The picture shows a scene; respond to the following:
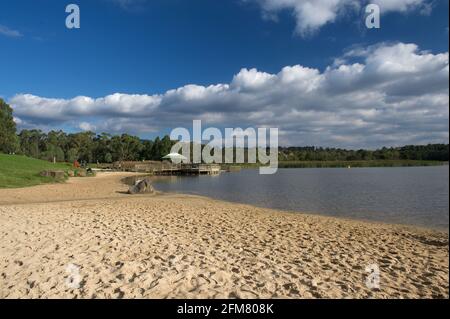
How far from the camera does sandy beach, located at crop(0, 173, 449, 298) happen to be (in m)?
4.83

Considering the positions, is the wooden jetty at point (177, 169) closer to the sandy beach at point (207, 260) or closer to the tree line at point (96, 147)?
the tree line at point (96, 147)

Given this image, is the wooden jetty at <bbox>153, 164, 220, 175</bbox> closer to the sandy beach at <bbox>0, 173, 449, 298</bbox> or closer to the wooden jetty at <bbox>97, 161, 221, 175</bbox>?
the wooden jetty at <bbox>97, 161, 221, 175</bbox>

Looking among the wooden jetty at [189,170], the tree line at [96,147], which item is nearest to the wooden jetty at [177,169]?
the wooden jetty at [189,170]

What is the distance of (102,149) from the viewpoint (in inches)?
3762

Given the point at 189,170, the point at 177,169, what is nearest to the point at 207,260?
the point at 189,170

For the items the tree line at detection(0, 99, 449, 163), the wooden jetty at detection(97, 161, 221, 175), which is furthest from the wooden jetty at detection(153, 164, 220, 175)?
the tree line at detection(0, 99, 449, 163)

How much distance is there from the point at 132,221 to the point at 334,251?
631 centimetres

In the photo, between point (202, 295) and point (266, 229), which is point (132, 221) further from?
point (202, 295)

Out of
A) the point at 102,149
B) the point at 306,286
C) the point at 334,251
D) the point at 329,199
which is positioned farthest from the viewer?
the point at 102,149

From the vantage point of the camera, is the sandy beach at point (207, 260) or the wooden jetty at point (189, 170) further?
the wooden jetty at point (189, 170)

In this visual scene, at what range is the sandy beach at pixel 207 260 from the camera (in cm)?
483

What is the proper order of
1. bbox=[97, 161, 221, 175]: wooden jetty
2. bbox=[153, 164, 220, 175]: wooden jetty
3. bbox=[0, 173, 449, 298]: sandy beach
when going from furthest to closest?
bbox=[97, 161, 221, 175]: wooden jetty
bbox=[153, 164, 220, 175]: wooden jetty
bbox=[0, 173, 449, 298]: sandy beach
